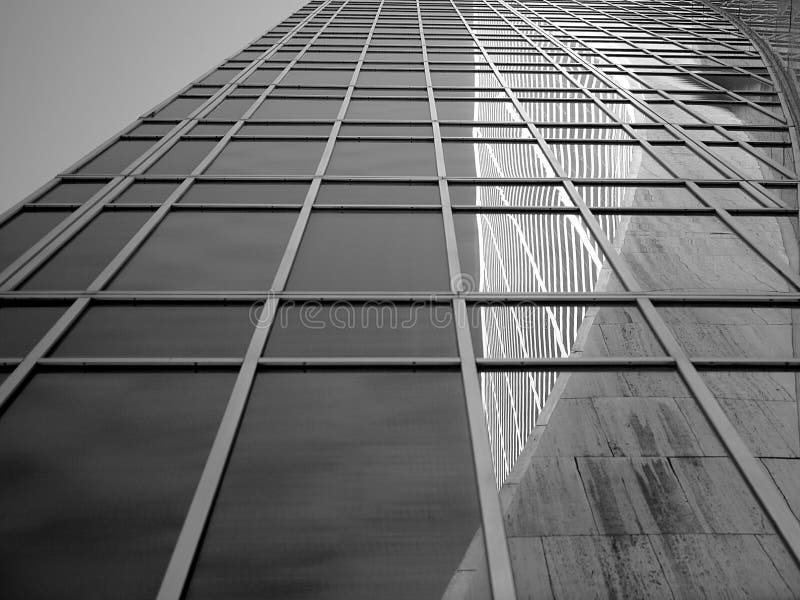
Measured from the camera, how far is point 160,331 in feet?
20.5

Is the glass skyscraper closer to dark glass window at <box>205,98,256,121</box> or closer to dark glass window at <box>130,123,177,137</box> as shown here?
dark glass window at <box>130,123,177,137</box>

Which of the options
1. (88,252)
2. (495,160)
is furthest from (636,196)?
(88,252)

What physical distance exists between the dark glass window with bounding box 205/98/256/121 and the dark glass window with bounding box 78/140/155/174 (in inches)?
70.5

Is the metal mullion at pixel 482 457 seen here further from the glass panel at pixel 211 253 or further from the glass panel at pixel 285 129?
the glass panel at pixel 285 129

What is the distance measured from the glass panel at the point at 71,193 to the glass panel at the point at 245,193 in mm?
1594

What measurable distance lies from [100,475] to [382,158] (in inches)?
291

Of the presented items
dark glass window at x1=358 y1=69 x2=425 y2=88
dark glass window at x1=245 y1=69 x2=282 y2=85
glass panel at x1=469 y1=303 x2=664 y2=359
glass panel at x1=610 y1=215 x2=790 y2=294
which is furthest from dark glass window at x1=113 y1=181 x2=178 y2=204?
dark glass window at x1=358 y1=69 x2=425 y2=88

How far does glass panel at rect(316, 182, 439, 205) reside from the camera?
903cm

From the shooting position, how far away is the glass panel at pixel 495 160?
1016 cm

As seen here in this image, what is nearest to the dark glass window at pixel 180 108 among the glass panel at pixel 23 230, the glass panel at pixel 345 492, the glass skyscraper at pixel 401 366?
the glass skyscraper at pixel 401 366

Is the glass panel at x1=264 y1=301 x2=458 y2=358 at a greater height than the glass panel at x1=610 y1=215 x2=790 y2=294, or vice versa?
the glass panel at x1=264 y1=301 x2=458 y2=358

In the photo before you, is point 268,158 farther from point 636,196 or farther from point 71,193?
point 636,196

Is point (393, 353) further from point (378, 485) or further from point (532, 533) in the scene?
point (532, 533)

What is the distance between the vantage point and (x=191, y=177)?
9758 millimetres
